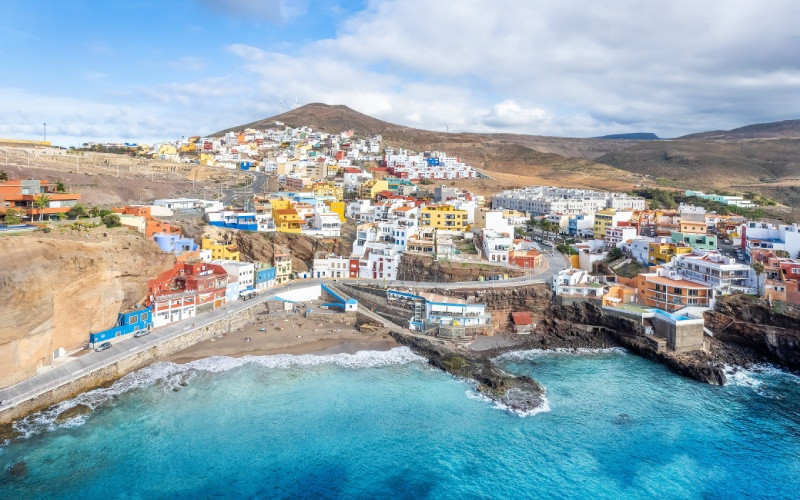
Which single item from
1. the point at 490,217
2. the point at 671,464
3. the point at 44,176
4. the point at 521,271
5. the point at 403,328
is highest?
the point at 44,176

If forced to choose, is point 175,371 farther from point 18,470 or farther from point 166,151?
point 166,151

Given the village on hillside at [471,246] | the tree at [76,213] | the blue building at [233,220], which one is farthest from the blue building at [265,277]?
the tree at [76,213]

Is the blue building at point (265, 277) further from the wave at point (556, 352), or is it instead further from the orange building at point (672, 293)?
the orange building at point (672, 293)

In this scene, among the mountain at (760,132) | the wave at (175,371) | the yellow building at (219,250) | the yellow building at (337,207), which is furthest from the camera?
the mountain at (760,132)

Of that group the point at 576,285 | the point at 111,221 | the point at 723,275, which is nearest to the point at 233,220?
the point at 111,221

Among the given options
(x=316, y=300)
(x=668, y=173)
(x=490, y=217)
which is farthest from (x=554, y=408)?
(x=668, y=173)

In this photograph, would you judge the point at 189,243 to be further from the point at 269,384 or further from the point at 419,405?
the point at 419,405

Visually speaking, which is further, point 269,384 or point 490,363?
point 490,363

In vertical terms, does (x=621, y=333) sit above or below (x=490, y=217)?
below
